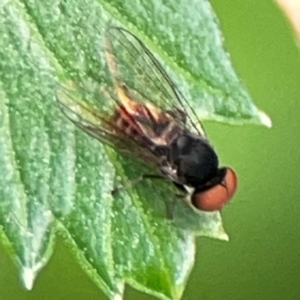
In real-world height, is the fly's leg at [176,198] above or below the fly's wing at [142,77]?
below

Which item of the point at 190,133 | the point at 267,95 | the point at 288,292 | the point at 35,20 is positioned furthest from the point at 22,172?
the point at 288,292

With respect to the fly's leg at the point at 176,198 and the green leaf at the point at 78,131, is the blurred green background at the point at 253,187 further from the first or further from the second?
the green leaf at the point at 78,131

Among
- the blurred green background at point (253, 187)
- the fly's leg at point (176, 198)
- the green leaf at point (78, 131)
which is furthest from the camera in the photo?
the blurred green background at point (253, 187)

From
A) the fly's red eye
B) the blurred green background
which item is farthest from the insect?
the blurred green background

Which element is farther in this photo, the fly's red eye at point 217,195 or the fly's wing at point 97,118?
the fly's red eye at point 217,195

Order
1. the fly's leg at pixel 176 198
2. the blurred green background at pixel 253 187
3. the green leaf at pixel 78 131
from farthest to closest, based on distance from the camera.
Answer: the blurred green background at pixel 253 187, the fly's leg at pixel 176 198, the green leaf at pixel 78 131

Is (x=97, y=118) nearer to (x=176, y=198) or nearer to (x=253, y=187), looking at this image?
(x=176, y=198)

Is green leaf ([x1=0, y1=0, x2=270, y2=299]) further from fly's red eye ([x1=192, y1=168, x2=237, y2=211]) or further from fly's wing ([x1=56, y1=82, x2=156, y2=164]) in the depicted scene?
fly's red eye ([x1=192, y1=168, x2=237, y2=211])

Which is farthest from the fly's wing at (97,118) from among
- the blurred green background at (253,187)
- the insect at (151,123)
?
the blurred green background at (253,187)

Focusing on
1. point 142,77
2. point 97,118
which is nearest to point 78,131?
point 97,118
